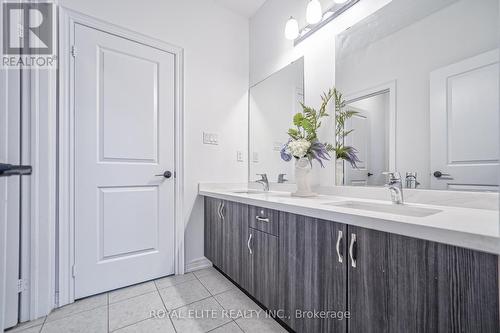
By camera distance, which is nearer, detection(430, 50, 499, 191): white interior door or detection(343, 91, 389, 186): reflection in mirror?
detection(430, 50, 499, 191): white interior door

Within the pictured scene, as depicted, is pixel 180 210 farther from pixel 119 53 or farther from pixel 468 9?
pixel 468 9

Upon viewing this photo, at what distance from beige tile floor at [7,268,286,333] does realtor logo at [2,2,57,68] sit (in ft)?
5.07

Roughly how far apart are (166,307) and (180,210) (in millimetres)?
744

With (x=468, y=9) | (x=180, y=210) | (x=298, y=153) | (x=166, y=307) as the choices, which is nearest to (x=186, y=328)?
(x=166, y=307)

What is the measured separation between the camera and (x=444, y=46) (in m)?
1.03

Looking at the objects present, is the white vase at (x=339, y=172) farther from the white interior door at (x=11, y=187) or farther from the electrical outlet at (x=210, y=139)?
the white interior door at (x=11, y=187)

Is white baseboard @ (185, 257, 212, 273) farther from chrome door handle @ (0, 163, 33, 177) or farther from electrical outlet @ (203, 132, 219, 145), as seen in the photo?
chrome door handle @ (0, 163, 33, 177)

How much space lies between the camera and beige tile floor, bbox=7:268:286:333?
1.25 m

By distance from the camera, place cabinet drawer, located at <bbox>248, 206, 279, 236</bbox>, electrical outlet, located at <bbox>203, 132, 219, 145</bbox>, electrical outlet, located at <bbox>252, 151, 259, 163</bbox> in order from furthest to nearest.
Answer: electrical outlet, located at <bbox>252, 151, 259, 163</bbox>
electrical outlet, located at <bbox>203, 132, 219, 145</bbox>
cabinet drawer, located at <bbox>248, 206, 279, 236</bbox>

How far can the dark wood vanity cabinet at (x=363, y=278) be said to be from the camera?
1.84 feet

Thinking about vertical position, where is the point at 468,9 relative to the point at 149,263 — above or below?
above

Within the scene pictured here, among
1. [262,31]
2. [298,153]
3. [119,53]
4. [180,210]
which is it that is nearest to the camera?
[298,153]

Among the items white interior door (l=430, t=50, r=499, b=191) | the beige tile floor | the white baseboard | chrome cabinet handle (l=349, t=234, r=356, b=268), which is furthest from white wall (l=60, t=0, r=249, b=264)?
white interior door (l=430, t=50, r=499, b=191)

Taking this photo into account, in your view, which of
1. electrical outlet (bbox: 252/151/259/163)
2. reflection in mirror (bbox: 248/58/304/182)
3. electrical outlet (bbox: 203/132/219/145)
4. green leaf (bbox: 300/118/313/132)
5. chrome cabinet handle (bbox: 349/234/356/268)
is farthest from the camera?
electrical outlet (bbox: 252/151/259/163)
